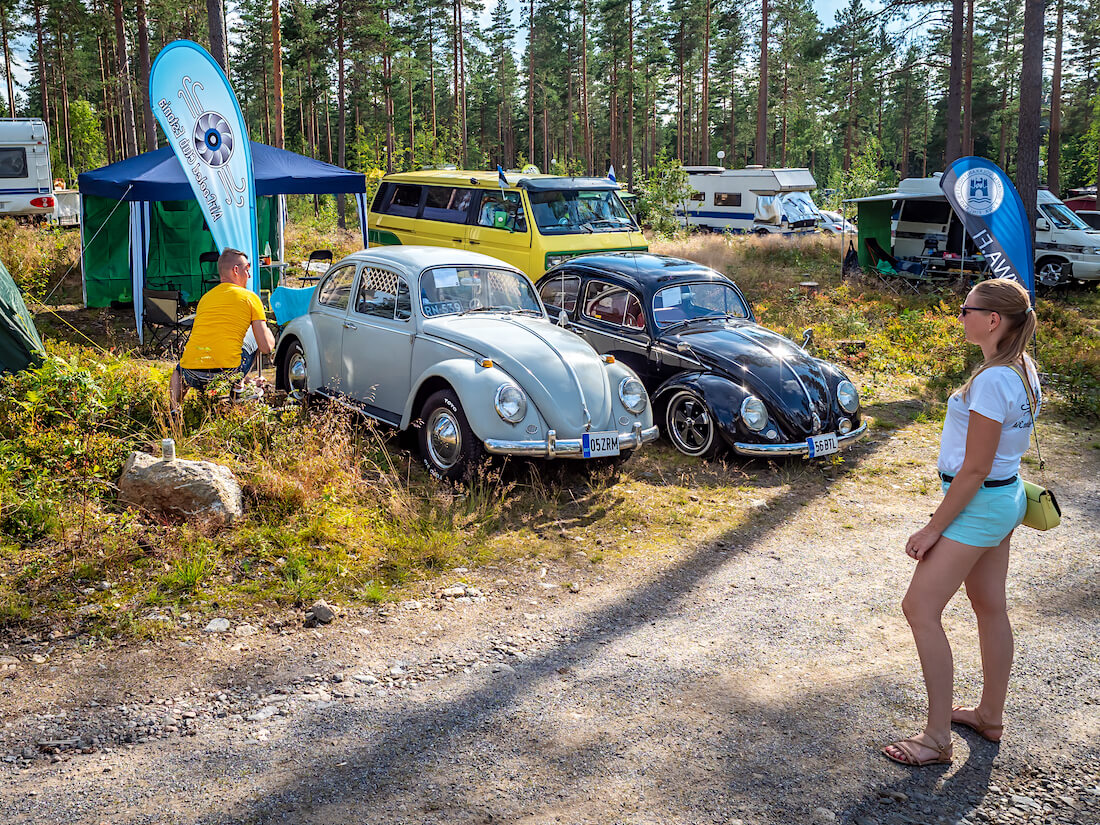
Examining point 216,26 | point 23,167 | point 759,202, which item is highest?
point 216,26

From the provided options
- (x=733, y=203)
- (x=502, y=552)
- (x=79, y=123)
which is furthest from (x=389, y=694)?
(x=79, y=123)

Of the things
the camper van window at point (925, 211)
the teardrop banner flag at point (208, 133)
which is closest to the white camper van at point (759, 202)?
the camper van window at point (925, 211)

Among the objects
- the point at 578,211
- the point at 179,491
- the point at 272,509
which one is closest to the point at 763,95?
the point at 578,211

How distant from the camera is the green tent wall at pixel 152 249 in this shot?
14.8 metres

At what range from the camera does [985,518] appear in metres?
3.61

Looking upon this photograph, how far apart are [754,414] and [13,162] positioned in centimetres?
2273

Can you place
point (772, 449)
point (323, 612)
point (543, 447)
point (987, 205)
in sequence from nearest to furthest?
1. point (323, 612)
2. point (543, 447)
3. point (772, 449)
4. point (987, 205)

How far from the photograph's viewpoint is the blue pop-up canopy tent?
1255 cm

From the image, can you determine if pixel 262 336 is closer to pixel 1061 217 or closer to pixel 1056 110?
pixel 1061 217

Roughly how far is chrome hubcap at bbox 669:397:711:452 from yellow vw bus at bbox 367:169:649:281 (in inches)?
241

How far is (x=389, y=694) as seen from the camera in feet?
14.8

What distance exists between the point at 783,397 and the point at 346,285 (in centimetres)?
423

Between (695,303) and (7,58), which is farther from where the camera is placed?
(7,58)

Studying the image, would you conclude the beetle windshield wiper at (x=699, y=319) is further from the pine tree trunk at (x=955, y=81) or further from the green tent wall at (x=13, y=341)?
the pine tree trunk at (x=955, y=81)
